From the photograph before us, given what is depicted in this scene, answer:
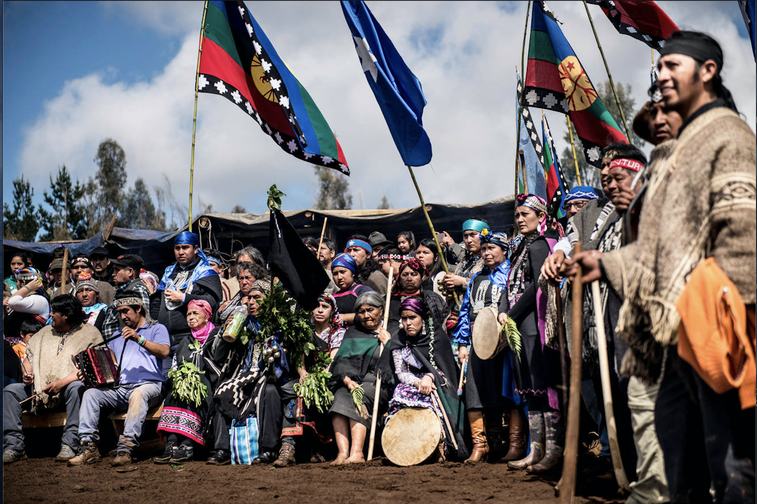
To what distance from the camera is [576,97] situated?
6.98 m

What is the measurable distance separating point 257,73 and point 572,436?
18.7 feet

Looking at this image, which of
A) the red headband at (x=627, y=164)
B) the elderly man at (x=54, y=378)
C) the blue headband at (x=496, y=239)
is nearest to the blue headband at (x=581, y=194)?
the blue headband at (x=496, y=239)

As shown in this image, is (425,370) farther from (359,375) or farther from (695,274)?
(695,274)

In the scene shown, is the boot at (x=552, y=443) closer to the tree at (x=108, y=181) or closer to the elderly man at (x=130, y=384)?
the elderly man at (x=130, y=384)

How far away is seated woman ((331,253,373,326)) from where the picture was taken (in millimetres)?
7297

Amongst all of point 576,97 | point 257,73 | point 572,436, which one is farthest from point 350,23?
point 572,436

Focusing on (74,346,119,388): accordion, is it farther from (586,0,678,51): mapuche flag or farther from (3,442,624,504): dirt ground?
(586,0,678,51): mapuche flag

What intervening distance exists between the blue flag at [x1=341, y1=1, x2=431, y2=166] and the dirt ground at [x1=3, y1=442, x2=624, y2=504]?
2.79m

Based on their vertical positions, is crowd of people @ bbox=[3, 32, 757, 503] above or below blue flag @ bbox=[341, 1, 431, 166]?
below

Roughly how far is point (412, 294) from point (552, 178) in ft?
7.30

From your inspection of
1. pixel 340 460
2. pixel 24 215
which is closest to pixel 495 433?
pixel 340 460

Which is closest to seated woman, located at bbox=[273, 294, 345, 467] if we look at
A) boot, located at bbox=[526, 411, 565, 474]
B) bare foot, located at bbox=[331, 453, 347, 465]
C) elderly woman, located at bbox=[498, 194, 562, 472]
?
bare foot, located at bbox=[331, 453, 347, 465]

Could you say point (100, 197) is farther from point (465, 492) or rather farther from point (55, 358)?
point (465, 492)

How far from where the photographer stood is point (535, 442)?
5266 millimetres
